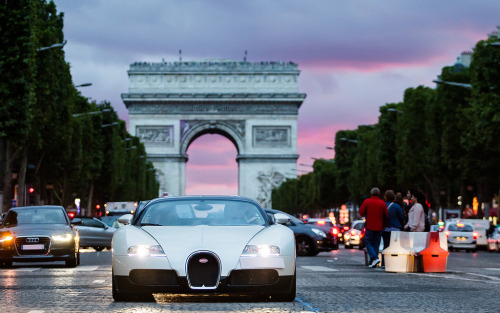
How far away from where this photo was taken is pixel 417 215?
78.2ft

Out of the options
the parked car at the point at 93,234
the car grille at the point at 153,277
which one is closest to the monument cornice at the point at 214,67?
the parked car at the point at 93,234

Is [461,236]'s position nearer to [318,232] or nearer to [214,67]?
[318,232]

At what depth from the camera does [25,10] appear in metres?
38.0

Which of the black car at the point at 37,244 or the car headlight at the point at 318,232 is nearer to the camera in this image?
the black car at the point at 37,244

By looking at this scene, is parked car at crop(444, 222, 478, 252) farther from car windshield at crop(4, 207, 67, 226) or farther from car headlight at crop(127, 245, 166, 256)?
car headlight at crop(127, 245, 166, 256)

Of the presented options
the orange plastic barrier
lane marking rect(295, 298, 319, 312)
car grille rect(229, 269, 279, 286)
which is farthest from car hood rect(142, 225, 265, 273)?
the orange plastic barrier

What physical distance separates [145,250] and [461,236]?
121 feet

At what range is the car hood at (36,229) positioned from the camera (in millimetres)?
24625

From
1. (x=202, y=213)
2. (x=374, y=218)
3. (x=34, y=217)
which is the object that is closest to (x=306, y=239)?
(x=374, y=218)

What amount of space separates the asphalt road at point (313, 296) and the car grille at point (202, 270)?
265mm

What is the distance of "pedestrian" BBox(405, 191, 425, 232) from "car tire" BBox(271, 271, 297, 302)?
11.2 m

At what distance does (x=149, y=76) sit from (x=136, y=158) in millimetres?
29339

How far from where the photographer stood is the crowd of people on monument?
23.8 m

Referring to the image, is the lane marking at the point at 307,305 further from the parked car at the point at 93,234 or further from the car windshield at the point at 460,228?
the car windshield at the point at 460,228
